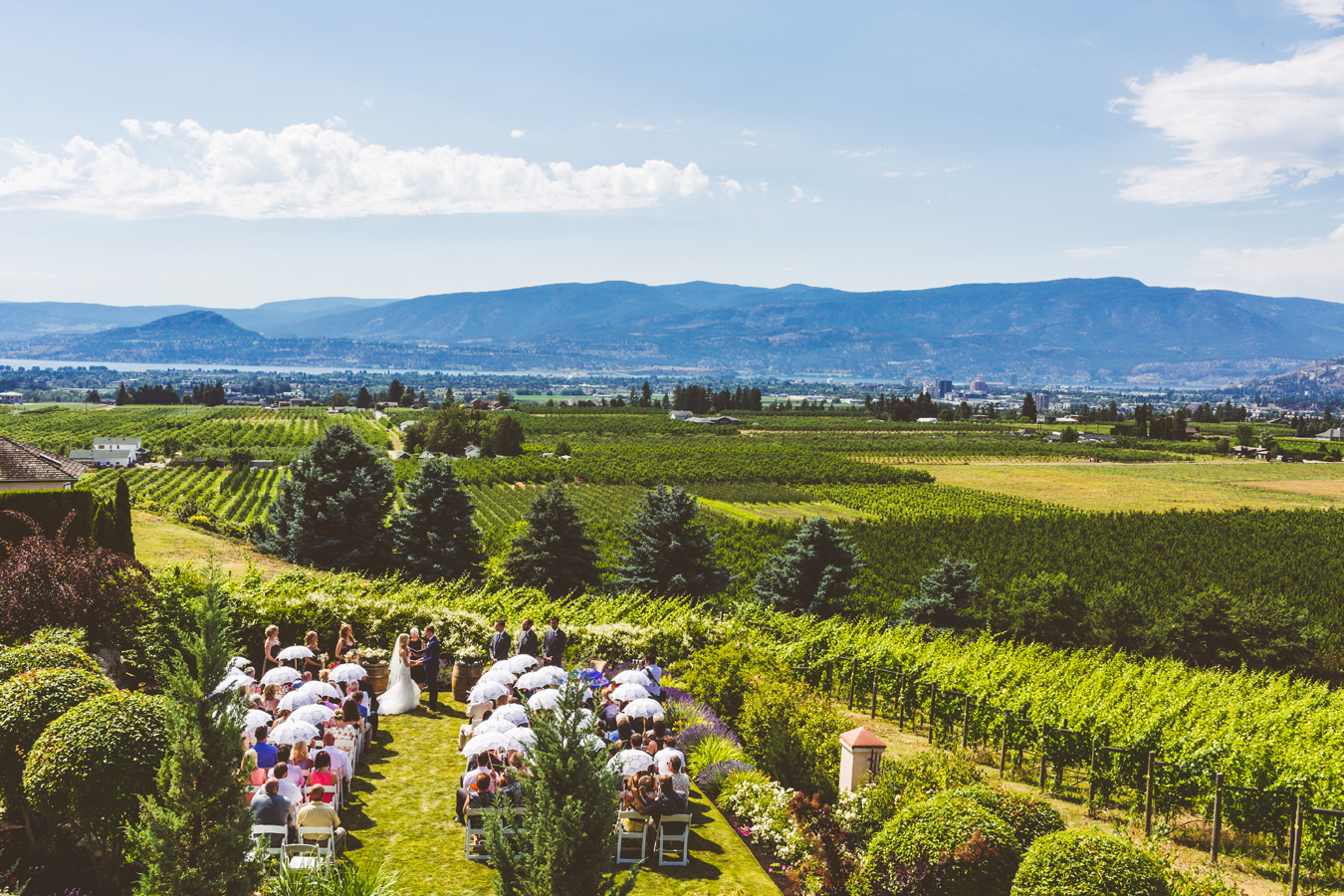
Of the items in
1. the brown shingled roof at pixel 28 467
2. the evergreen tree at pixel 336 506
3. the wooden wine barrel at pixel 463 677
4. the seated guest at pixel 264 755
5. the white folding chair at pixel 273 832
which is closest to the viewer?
the white folding chair at pixel 273 832

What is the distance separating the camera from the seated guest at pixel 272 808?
9.44 meters

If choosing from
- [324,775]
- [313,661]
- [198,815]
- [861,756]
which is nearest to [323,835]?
[324,775]

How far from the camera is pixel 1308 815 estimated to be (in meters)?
11.4

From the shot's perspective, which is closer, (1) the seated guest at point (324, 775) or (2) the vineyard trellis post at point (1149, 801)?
(1) the seated guest at point (324, 775)

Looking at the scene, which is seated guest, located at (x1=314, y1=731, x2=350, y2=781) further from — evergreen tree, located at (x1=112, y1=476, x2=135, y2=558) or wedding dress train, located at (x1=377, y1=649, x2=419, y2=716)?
evergreen tree, located at (x1=112, y1=476, x2=135, y2=558)

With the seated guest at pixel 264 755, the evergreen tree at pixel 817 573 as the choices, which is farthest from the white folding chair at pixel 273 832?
the evergreen tree at pixel 817 573

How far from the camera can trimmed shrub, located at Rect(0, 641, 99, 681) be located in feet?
34.4

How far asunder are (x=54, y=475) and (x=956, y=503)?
6154 centimetres

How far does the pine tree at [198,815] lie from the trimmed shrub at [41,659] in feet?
14.7

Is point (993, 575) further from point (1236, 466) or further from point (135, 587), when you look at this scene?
point (1236, 466)

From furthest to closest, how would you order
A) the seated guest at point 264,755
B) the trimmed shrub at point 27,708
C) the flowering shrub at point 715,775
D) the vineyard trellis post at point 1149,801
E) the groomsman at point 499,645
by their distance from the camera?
the groomsman at point 499,645 < the flowering shrub at point 715,775 < the vineyard trellis post at point 1149,801 < the seated guest at point 264,755 < the trimmed shrub at point 27,708

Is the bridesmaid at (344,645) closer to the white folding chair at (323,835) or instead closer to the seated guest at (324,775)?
the seated guest at (324,775)

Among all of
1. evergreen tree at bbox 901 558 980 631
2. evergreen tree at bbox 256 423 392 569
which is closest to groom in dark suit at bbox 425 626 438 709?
evergreen tree at bbox 901 558 980 631

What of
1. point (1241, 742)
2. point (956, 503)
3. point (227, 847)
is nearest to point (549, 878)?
point (227, 847)
